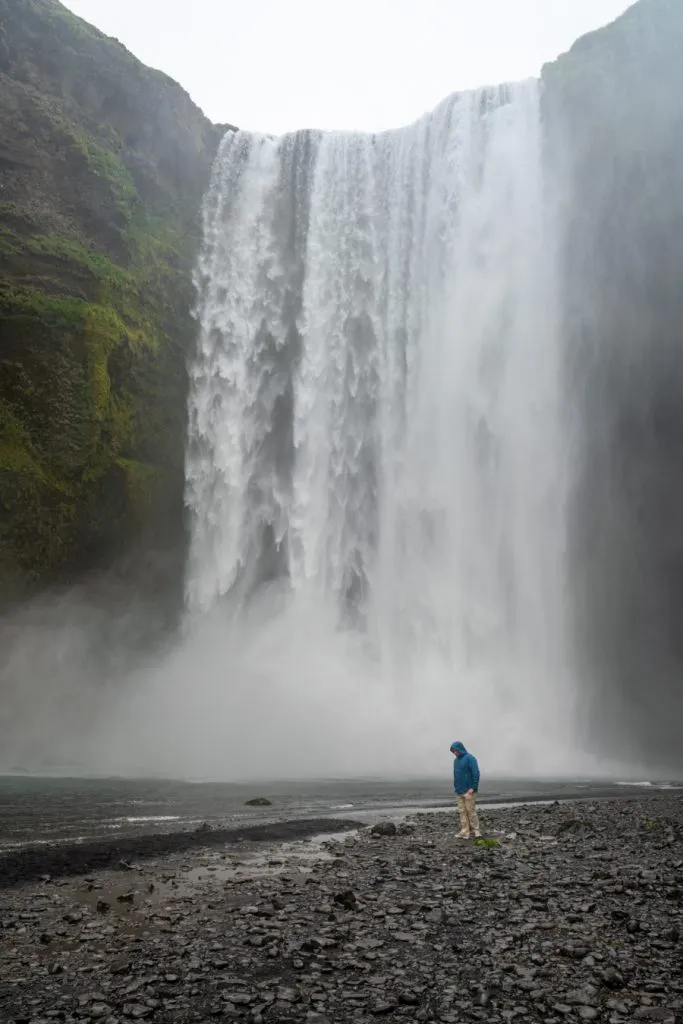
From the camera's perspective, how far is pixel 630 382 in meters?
33.6

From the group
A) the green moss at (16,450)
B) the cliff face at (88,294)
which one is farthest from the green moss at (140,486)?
the green moss at (16,450)

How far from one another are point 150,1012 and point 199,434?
32.0m

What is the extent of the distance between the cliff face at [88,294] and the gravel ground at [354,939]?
2355cm

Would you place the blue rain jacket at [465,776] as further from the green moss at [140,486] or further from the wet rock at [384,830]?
the green moss at [140,486]

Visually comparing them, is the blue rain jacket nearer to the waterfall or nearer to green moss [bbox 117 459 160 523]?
the waterfall

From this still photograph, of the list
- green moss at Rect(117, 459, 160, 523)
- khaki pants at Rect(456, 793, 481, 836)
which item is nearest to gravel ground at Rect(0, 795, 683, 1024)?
khaki pants at Rect(456, 793, 481, 836)

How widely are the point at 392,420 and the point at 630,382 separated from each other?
33.5ft

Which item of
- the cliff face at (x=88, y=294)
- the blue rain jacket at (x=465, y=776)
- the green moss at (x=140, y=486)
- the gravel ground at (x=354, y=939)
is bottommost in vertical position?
the gravel ground at (x=354, y=939)

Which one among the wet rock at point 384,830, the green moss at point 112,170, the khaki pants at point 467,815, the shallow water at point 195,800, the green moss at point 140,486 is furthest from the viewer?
the green moss at point 112,170

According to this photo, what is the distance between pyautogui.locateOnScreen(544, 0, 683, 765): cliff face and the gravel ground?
Result: 76.4 feet

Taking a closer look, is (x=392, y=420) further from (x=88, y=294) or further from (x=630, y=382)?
(x=88, y=294)

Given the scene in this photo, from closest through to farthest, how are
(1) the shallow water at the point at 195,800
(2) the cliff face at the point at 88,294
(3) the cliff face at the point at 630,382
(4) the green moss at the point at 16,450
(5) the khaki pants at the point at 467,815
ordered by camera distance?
(5) the khaki pants at the point at 467,815
(1) the shallow water at the point at 195,800
(4) the green moss at the point at 16,450
(2) the cliff face at the point at 88,294
(3) the cliff face at the point at 630,382

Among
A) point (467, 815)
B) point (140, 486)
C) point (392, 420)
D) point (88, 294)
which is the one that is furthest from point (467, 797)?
point (88, 294)

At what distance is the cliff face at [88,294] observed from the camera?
3089 centimetres
